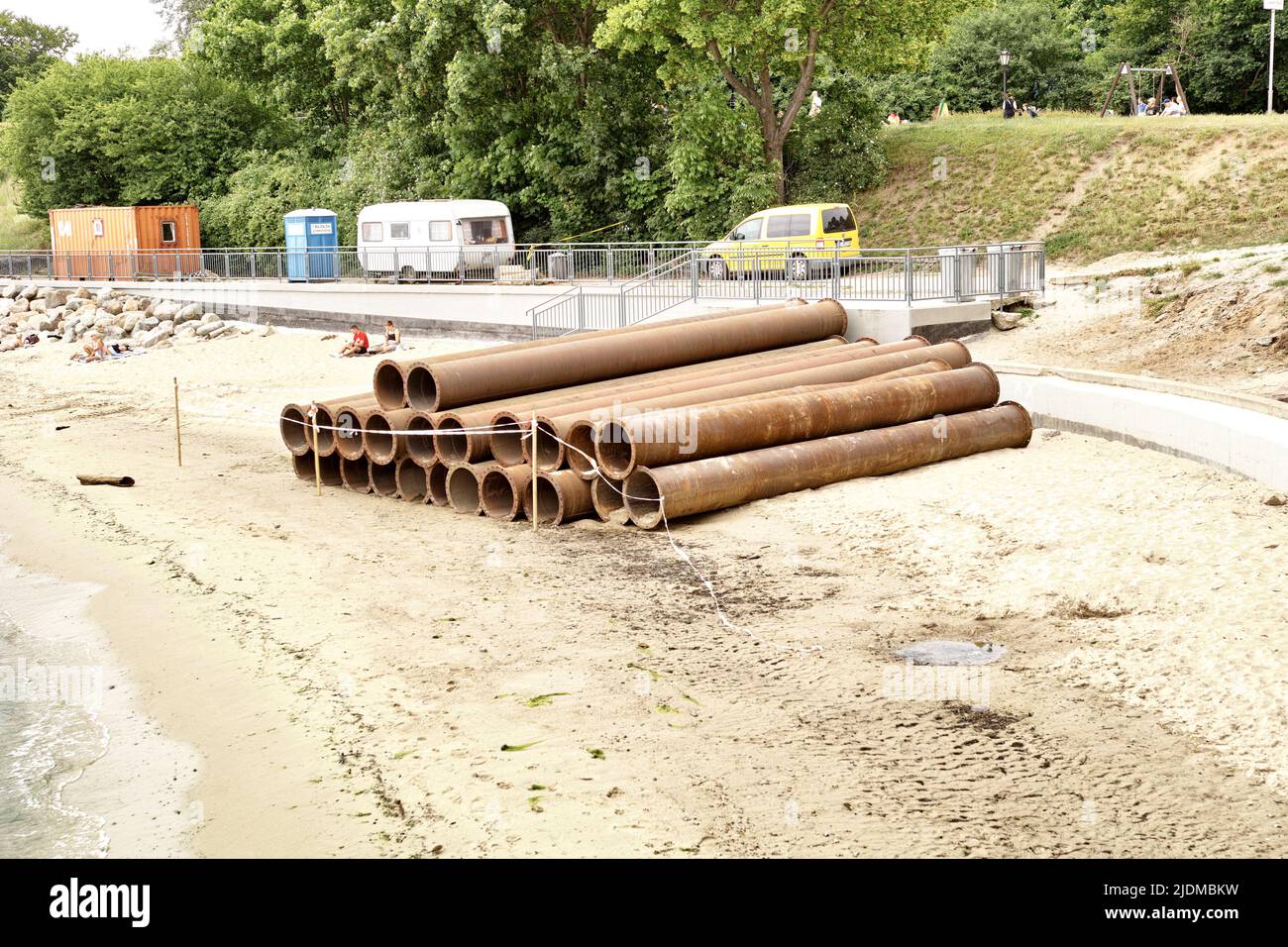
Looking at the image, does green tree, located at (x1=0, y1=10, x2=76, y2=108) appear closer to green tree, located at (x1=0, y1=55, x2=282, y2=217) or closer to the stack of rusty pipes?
green tree, located at (x1=0, y1=55, x2=282, y2=217)

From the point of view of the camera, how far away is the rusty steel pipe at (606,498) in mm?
16188

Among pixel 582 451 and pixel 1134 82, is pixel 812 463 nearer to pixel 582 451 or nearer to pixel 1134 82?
pixel 582 451

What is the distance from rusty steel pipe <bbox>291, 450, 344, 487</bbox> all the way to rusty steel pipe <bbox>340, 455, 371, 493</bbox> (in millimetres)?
157

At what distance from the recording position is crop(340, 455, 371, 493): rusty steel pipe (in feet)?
62.9

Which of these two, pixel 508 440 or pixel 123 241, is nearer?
pixel 508 440

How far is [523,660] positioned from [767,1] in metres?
25.9

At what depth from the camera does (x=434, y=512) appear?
1762 centimetres

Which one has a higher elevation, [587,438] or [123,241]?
[123,241]

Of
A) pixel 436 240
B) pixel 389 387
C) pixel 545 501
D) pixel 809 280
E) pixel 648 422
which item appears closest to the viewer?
pixel 648 422

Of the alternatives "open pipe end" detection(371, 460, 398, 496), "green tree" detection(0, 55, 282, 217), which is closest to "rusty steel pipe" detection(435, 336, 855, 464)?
"open pipe end" detection(371, 460, 398, 496)

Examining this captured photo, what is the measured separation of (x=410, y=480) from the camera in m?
18.5

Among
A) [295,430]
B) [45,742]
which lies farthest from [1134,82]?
[45,742]

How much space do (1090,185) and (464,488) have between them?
76.3ft
